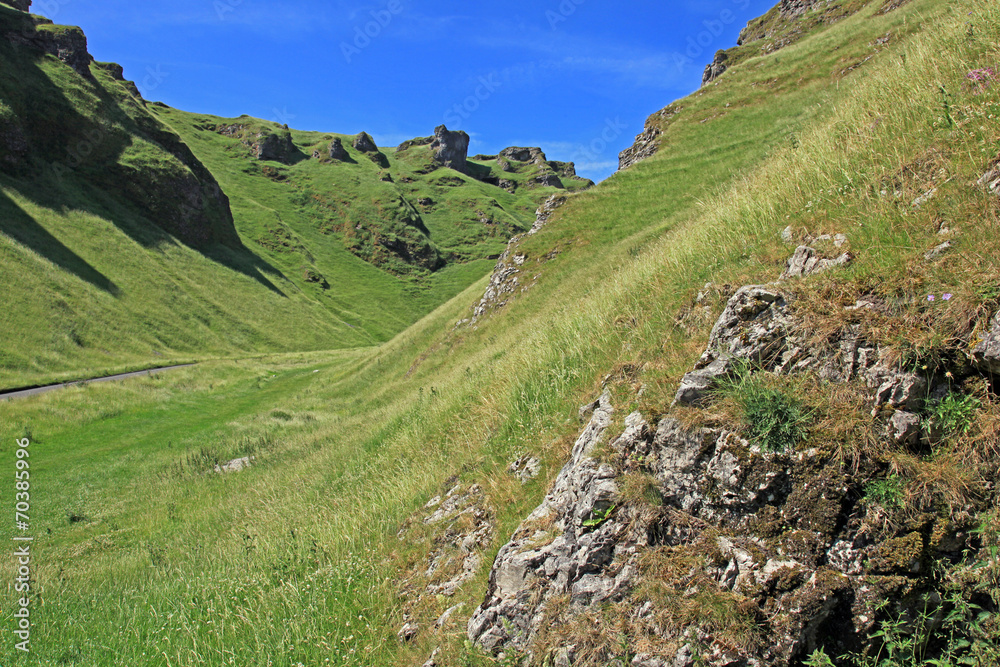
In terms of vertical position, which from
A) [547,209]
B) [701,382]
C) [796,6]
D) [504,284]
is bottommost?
[701,382]

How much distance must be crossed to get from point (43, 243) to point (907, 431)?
83.7m

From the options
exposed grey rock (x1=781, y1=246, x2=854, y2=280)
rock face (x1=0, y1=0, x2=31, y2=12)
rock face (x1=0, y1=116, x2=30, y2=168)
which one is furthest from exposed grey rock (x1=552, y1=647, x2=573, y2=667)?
rock face (x1=0, y1=0, x2=31, y2=12)

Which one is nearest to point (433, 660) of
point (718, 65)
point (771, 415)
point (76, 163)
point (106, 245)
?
point (771, 415)

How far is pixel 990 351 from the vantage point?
11.7ft

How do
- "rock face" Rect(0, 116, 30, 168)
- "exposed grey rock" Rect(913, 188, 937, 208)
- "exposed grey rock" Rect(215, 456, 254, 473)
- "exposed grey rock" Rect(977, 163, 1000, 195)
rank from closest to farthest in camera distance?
"exposed grey rock" Rect(977, 163, 1000, 195)
"exposed grey rock" Rect(913, 188, 937, 208)
"exposed grey rock" Rect(215, 456, 254, 473)
"rock face" Rect(0, 116, 30, 168)

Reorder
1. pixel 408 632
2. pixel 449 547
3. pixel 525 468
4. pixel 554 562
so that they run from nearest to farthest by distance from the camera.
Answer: pixel 554 562
pixel 408 632
pixel 449 547
pixel 525 468

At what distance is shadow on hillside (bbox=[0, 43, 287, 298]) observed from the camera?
6456cm

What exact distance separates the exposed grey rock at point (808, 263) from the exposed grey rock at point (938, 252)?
657 mm

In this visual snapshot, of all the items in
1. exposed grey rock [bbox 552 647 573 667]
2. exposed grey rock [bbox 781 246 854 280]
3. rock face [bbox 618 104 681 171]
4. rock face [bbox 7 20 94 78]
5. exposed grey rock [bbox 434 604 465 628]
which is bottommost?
exposed grey rock [bbox 434 604 465 628]

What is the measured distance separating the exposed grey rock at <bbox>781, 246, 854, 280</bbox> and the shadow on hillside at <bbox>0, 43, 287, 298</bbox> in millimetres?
79613

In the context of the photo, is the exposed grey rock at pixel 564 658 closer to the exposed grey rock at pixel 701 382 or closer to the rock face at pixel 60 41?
the exposed grey rock at pixel 701 382

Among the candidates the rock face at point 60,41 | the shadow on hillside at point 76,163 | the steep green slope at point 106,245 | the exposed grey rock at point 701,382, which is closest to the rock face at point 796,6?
the exposed grey rock at point 701,382

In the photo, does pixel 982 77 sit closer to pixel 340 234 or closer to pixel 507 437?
pixel 507 437

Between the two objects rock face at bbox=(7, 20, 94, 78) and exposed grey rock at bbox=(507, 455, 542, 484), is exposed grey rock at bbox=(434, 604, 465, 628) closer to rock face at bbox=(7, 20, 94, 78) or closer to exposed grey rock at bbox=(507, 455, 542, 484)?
exposed grey rock at bbox=(507, 455, 542, 484)
